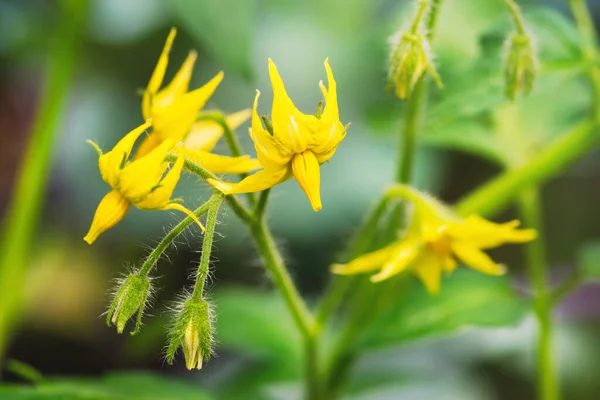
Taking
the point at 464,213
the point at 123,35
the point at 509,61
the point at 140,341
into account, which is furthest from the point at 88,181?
the point at 509,61

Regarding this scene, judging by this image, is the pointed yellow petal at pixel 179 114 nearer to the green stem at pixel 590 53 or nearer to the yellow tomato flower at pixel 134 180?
the yellow tomato flower at pixel 134 180

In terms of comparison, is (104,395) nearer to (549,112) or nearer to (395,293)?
(395,293)

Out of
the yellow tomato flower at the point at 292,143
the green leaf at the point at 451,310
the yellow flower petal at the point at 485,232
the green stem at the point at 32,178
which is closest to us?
the yellow tomato flower at the point at 292,143

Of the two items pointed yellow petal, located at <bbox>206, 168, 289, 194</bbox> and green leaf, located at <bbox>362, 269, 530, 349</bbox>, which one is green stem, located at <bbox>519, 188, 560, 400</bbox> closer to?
green leaf, located at <bbox>362, 269, 530, 349</bbox>

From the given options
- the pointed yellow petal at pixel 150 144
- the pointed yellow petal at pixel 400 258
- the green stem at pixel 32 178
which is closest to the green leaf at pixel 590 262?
the pointed yellow petal at pixel 400 258

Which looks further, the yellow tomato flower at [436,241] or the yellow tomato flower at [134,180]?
the yellow tomato flower at [436,241]

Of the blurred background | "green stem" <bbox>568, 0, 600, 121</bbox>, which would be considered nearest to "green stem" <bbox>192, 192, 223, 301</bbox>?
"green stem" <bbox>568, 0, 600, 121</bbox>
